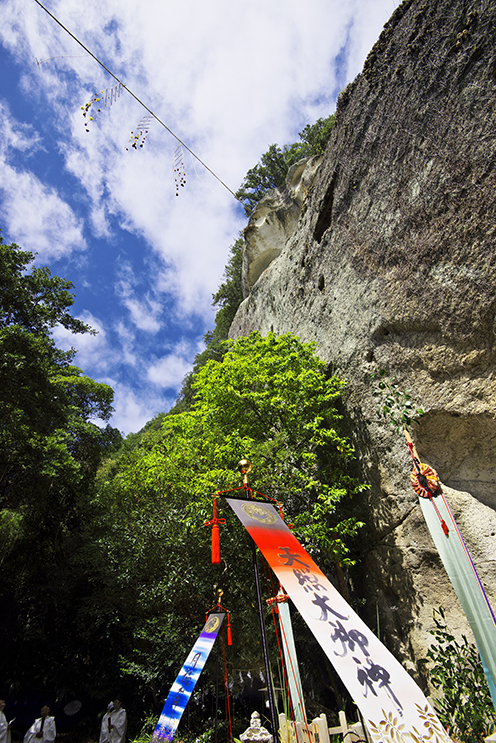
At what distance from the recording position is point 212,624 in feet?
19.1

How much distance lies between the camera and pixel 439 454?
7.71 m

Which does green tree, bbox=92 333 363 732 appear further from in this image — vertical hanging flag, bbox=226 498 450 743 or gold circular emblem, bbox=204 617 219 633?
vertical hanging flag, bbox=226 498 450 743

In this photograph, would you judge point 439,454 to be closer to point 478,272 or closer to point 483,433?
point 483,433

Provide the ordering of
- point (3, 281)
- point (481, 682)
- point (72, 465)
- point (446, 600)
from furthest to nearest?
point (72, 465) < point (3, 281) < point (446, 600) < point (481, 682)

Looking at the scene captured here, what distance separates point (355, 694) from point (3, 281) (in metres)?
11.5

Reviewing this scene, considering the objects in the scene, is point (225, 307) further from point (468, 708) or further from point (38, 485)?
point (468, 708)

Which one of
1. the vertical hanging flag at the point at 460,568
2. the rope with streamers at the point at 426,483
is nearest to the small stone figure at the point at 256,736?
the vertical hanging flag at the point at 460,568

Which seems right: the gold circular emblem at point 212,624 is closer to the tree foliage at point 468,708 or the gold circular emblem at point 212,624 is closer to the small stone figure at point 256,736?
the small stone figure at point 256,736

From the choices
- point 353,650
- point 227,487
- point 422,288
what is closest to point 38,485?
point 227,487

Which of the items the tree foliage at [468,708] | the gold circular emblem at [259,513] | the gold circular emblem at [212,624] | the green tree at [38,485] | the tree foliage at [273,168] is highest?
the tree foliage at [273,168]

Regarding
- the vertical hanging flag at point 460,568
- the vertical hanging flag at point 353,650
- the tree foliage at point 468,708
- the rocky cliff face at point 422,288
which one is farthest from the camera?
the rocky cliff face at point 422,288

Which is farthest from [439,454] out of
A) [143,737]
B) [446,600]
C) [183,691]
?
[143,737]

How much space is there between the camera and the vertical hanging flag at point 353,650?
120 inches

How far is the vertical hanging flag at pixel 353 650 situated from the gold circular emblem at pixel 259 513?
15 mm
